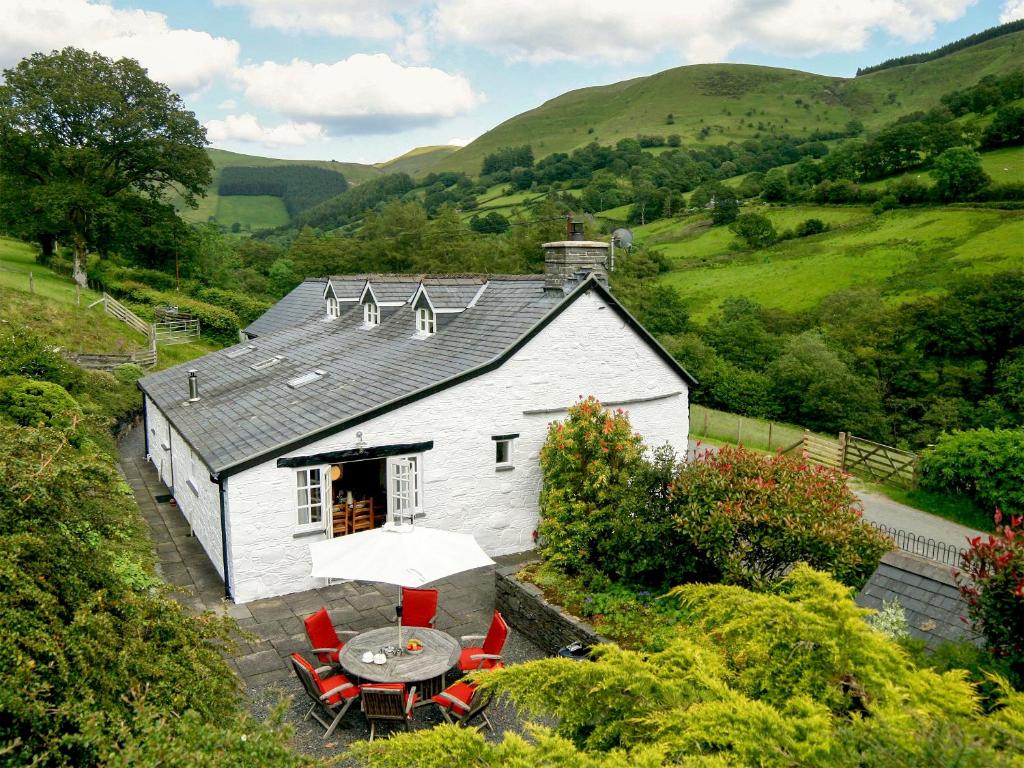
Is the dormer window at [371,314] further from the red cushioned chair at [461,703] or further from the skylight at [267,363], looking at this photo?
the red cushioned chair at [461,703]

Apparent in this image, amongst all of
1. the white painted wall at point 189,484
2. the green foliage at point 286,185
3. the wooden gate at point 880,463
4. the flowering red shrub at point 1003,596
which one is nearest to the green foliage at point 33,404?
the white painted wall at point 189,484

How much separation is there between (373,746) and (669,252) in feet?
231

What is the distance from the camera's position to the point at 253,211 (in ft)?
547

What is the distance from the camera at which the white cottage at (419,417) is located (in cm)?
1317

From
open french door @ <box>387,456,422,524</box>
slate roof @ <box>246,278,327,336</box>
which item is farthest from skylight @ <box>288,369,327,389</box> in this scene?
slate roof @ <box>246,278,327,336</box>

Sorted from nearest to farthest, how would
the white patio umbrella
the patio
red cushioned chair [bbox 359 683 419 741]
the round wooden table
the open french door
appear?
1. red cushioned chair [bbox 359 683 419 741]
2. the round wooden table
3. the patio
4. the white patio umbrella
5. the open french door

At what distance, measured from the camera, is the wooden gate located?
76.2 ft

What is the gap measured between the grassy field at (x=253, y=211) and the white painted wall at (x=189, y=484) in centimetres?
14657

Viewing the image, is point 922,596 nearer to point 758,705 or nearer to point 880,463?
point 758,705

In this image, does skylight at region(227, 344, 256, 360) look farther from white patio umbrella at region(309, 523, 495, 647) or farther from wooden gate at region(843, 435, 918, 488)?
wooden gate at region(843, 435, 918, 488)

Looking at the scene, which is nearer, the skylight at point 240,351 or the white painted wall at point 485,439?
the white painted wall at point 485,439

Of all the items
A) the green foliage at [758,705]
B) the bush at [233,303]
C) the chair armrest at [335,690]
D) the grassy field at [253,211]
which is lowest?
the chair armrest at [335,690]

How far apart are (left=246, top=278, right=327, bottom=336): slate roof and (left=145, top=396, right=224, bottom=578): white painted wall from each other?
10.5 meters

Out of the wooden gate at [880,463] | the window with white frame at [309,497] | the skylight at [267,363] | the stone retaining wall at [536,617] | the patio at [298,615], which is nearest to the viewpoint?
the patio at [298,615]
